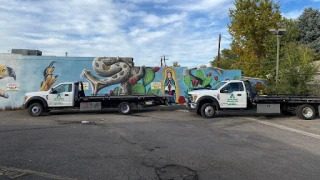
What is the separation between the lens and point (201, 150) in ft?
24.8

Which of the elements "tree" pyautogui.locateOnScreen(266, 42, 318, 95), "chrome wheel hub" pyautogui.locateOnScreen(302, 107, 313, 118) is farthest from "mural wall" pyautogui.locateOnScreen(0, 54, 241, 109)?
"chrome wheel hub" pyautogui.locateOnScreen(302, 107, 313, 118)

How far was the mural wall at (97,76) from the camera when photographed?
20078 mm

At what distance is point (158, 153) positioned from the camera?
7168 mm

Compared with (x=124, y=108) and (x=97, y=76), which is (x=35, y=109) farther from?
(x=97, y=76)

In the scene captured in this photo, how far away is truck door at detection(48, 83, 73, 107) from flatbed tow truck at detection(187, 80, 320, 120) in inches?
259

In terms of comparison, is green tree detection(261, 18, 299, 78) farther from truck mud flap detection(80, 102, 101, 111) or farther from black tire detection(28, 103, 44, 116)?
black tire detection(28, 103, 44, 116)

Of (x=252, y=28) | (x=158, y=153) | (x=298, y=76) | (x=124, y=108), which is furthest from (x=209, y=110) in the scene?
(x=252, y=28)

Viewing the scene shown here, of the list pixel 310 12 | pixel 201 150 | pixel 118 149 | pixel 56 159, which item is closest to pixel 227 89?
pixel 201 150

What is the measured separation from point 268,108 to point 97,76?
12.3m

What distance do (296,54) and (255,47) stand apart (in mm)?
11691

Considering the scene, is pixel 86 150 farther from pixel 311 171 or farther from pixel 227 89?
pixel 227 89

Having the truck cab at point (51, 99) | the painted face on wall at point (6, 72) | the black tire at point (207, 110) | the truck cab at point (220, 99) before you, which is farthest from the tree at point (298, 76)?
the painted face on wall at point (6, 72)

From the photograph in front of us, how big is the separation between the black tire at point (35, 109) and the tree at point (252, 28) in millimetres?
20902

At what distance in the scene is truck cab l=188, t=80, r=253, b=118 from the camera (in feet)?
47.8
